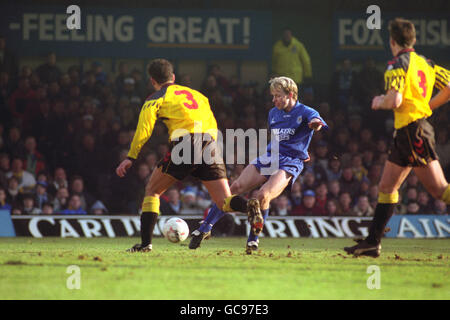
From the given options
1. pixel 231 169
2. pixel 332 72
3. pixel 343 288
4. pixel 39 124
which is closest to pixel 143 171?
pixel 231 169

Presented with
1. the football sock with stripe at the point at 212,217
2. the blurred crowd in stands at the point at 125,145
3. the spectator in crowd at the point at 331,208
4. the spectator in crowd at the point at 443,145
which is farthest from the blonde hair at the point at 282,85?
the spectator in crowd at the point at 443,145

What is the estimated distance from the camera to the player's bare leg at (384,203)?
7.05 metres

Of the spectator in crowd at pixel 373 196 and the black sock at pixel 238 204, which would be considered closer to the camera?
the black sock at pixel 238 204

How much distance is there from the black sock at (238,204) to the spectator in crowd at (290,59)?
9211mm

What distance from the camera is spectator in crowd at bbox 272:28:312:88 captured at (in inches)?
640

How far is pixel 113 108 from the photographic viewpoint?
14.8m

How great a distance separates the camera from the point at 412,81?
267 inches

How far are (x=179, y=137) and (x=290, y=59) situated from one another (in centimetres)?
918

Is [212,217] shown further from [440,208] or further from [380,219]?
[440,208]

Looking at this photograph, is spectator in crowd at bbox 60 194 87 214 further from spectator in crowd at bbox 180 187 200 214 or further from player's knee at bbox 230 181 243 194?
→ player's knee at bbox 230 181 243 194

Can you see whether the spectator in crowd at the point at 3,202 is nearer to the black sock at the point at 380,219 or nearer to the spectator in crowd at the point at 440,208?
the black sock at the point at 380,219

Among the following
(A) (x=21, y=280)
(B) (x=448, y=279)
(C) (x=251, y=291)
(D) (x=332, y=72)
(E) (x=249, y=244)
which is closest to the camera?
(C) (x=251, y=291)
